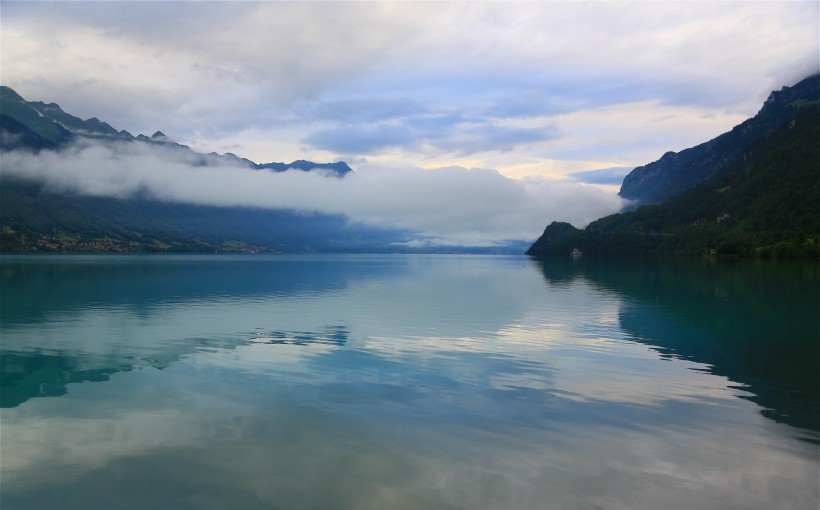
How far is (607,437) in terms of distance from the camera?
20109mm

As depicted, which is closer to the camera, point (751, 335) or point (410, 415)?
point (410, 415)

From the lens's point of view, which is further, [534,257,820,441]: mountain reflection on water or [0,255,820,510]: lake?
[534,257,820,441]: mountain reflection on water

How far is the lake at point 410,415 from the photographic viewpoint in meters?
15.9

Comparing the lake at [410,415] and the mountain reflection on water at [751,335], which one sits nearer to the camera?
the lake at [410,415]

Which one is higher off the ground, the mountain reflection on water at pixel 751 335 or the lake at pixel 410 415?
the mountain reflection on water at pixel 751 335

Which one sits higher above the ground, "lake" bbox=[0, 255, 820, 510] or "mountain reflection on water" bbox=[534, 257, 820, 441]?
"mountain reflection on water" bbox=[534, 257, 820, 441]

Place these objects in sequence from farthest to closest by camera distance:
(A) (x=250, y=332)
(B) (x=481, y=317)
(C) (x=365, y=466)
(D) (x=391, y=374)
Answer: (B) (x=481, y=317) → (A) (x=250, y=332) → (D) (x=391, y=374) → (C) (x=365, y=466)

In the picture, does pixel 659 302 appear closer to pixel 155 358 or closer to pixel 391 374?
pixel 391 374

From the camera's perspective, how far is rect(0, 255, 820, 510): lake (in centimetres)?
1592

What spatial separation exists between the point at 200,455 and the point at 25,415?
10635 mm

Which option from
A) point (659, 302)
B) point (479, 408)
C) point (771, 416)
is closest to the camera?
point (771, 416)

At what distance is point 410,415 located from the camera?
23172 mm

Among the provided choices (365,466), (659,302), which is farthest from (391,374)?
(659,302)

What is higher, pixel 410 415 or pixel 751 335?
pixel 751 335
